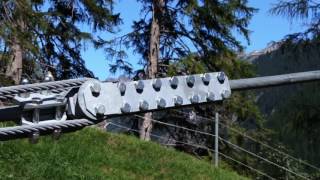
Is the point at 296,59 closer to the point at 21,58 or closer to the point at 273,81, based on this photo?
the point at 21,58

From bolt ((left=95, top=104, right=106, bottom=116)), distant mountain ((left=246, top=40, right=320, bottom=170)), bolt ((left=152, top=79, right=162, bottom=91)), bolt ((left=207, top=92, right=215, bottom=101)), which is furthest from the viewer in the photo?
distant mountain ((left=246, top=40, right=320, bottom=170))

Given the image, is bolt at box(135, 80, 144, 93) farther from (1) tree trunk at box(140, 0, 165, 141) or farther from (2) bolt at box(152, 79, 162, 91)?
(1) tree trunk at box(140, 0, 165, 141)

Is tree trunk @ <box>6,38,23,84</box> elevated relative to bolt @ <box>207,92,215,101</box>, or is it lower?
elevated

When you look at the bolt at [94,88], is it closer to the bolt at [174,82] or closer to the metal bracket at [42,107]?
the metal bracket at [42,107]

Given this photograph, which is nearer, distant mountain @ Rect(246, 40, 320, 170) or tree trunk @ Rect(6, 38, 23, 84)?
distant mountain @ Rect(246, 40, 320, 170)

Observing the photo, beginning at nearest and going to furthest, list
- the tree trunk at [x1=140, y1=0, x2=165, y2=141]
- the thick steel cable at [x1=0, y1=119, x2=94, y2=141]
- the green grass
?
the thick steel cable at [x1=0, y1=119, x2=94, y2=141], the green grass, the tree trunk at [x1=140, y1=0, x2=165, y2=141]

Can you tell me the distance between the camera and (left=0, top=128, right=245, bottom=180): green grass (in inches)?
328

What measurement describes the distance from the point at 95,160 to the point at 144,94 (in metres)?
7.13

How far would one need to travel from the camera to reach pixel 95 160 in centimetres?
938

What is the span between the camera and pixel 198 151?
65.3ft

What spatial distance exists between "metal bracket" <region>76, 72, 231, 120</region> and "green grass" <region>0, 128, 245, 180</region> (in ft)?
18.9

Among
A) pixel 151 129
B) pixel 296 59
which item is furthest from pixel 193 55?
pixel 296 59

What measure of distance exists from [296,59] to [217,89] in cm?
1414

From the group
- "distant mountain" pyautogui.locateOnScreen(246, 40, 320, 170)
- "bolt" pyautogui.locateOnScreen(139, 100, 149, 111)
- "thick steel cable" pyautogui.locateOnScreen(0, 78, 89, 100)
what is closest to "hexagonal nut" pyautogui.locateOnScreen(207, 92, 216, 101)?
"bolt" pyautogui.locateOnScreen(139, 100, 149, 111)
